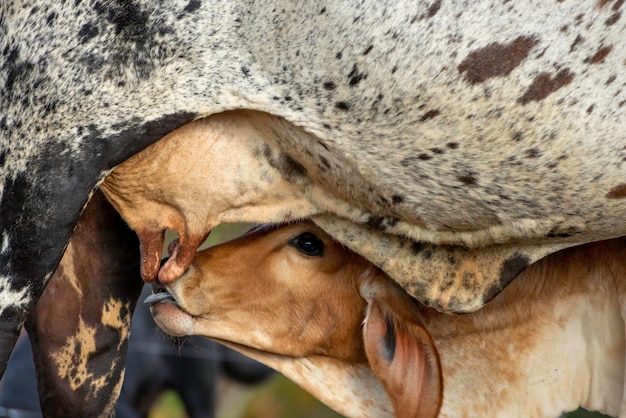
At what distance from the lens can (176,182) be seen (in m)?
2.62

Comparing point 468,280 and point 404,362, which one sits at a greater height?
point 468,280

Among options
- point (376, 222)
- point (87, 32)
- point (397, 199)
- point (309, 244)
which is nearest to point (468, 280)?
point (376, 222)

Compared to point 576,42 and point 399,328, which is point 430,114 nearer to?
point 576,42

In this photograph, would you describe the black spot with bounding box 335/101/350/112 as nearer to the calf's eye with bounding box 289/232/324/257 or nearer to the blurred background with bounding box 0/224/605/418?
the calf's eye with bounding box 289/232/324/257

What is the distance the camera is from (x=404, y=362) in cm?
312

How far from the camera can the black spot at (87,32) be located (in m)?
2.31

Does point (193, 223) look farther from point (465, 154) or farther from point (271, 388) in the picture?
point (271, 388)

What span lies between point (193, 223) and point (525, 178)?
84 centimetres

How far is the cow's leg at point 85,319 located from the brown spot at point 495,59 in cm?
127

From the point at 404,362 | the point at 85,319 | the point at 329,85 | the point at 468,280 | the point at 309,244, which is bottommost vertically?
the point at 85,319

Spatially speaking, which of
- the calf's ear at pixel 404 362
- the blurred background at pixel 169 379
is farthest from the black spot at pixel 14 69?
the blurred background at pixel 169 379

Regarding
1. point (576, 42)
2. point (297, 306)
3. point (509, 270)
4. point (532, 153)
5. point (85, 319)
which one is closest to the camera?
point (576, 42)

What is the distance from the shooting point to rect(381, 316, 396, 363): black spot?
313cm

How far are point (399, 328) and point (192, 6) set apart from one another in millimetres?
1273
